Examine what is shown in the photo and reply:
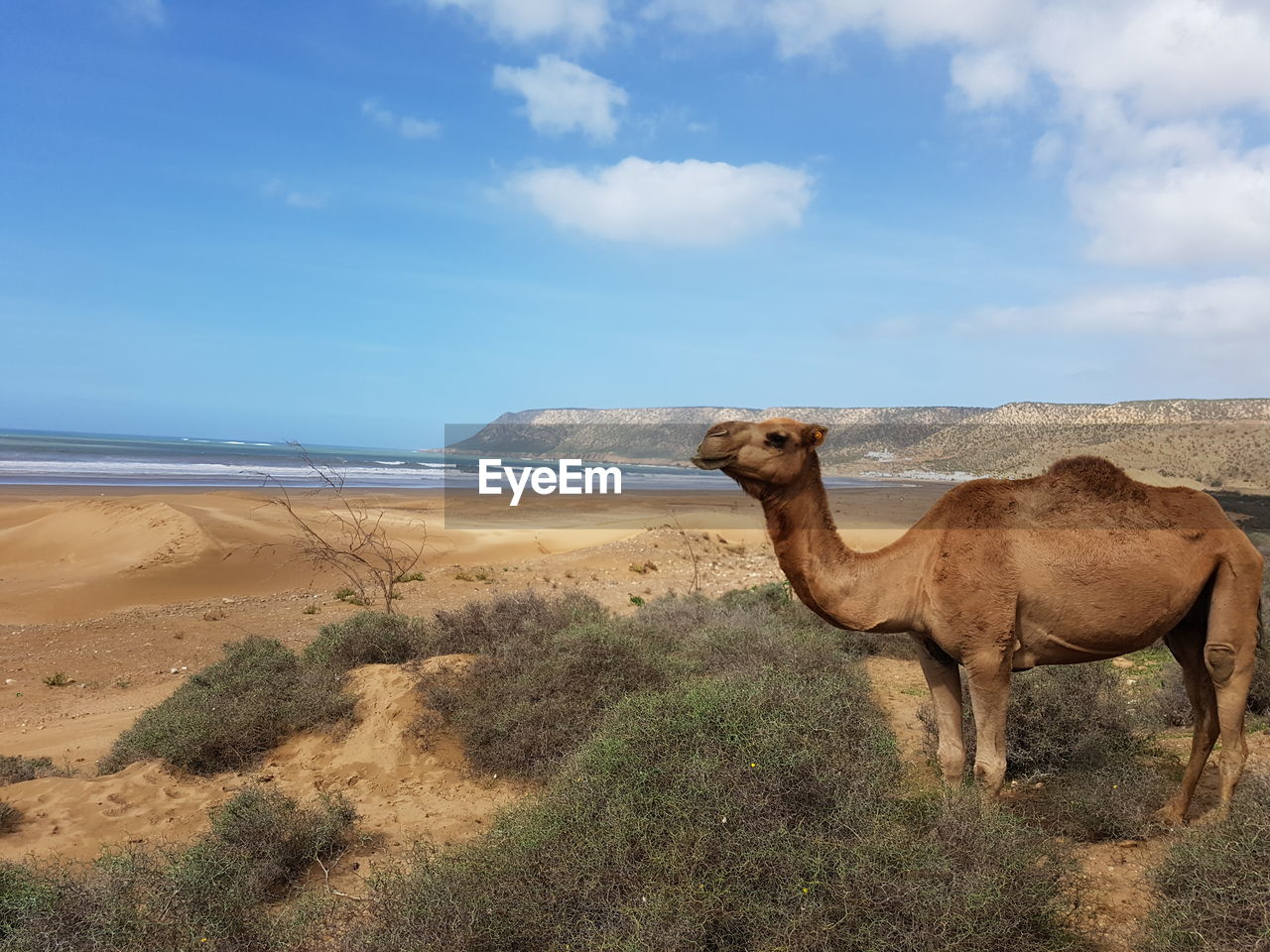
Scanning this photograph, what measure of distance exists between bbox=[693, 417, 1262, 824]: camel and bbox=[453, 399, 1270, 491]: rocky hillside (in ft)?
58.9

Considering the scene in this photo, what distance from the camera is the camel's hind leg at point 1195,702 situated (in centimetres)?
512

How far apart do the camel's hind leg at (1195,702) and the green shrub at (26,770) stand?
8.98 meters

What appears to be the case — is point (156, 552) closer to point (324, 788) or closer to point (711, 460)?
point (324, 788)

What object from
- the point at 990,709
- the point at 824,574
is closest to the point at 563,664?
the point at 824,574

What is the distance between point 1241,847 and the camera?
3.70m

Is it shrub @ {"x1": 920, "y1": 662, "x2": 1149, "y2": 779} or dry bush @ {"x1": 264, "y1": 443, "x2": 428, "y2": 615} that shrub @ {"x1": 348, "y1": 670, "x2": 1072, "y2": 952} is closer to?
shrub @ {"x1": 920, "y1": 662, "x2": 1149, "y2": 779}

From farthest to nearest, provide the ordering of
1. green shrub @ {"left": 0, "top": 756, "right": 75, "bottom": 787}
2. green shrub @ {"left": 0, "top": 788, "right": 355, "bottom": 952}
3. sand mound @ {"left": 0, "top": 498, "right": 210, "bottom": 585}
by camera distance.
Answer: sand mound @ {"left": 0, "top": 498, "right": 210, "bottom": 585} < green shrub @ {"left": 0, "top": 756, "right": 75, "bottom": 787} < green shrub @ {"left": 0, "top": 788, "right": 355, "bottom": 952}

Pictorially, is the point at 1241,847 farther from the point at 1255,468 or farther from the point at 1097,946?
the point at 1255,468

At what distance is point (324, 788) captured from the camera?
23.1 ft

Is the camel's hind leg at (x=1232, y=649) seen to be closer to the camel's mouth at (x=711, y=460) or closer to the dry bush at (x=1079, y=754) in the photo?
the dry bush at (x=1079, y=754)

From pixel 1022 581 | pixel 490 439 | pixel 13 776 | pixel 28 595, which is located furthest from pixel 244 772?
pixel 490 439

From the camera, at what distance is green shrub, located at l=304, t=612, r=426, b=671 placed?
9484 millimetres

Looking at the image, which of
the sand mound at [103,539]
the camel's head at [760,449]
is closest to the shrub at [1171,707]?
the camel's head at [760,449]

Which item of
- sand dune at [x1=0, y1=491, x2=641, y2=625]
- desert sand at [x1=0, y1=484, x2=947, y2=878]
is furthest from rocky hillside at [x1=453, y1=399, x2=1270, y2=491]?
sand dune at [x1=0, y1=491, x2=641, y2=625]
